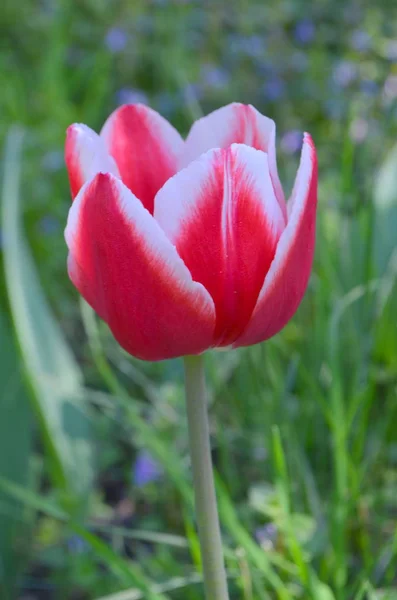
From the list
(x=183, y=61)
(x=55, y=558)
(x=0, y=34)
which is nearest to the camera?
(x=55, y=558)

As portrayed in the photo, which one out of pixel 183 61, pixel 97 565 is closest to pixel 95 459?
pixel 97 565

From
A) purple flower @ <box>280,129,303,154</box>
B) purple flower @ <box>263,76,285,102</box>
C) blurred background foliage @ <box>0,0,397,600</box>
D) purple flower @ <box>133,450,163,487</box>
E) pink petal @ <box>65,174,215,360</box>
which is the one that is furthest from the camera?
purple flower @ <box>263,76,285,102</box>

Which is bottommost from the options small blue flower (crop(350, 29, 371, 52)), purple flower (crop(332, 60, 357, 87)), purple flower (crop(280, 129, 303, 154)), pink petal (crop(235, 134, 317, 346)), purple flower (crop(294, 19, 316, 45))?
pink petal (crop(235, 134, 317, 346))

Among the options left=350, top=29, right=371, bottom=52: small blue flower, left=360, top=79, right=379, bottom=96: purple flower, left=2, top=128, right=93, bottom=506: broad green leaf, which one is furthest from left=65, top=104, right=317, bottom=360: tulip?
left=350, top=29, right=371, bottom=52: small blue flower

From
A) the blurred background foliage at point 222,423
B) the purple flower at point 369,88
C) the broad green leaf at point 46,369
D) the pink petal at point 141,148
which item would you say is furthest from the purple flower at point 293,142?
the pink petal at point 141,148

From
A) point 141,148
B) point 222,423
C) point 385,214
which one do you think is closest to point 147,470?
point 222,423

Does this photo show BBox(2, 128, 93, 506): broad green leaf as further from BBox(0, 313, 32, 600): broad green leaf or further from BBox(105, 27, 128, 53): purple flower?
BBox(105, 27, 128, 53): purple flower

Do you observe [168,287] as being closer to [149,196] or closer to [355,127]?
[149,196]
